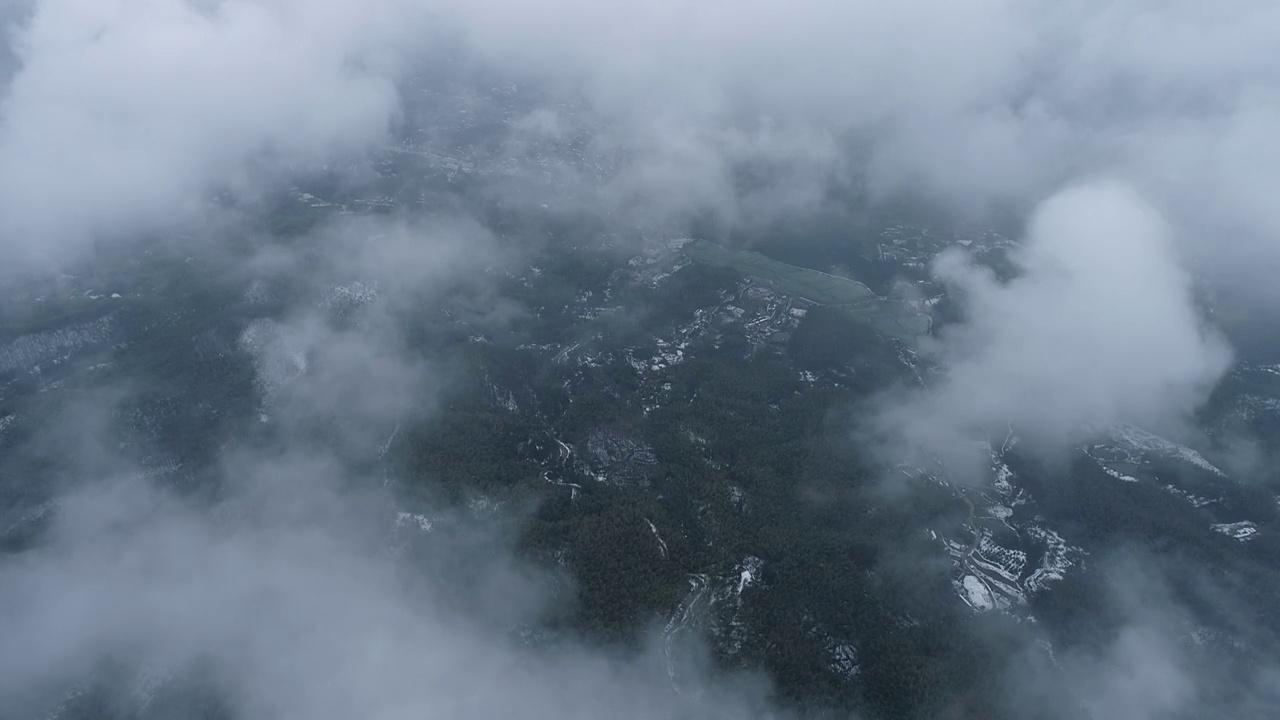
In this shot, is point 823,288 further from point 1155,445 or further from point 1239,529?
point 1239,529

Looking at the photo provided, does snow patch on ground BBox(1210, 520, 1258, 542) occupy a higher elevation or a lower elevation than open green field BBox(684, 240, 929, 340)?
higher

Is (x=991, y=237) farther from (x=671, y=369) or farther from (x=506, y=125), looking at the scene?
(x=506, y=125)

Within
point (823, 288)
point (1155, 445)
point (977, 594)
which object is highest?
point (1155, 445)

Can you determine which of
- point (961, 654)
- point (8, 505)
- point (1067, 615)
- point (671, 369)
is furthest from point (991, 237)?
point (8, 505)

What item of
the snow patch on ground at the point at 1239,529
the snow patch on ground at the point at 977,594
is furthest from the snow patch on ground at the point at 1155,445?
the snow patch on ground at the point at 977,594

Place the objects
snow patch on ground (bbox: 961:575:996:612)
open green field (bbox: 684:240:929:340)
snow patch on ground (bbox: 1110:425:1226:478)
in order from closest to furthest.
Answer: snow patch on ground (bbox: 961:575:996:612) < snow patch on ground (bbox: 1110:425:1226:478) < open green field (bbox: 684:240:929:340)

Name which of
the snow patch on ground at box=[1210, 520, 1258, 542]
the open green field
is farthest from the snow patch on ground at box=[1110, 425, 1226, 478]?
the open green field

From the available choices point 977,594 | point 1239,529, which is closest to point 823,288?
point 977,594

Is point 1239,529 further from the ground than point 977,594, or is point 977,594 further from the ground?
point 1239,529

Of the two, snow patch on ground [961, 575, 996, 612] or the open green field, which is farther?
the open green field

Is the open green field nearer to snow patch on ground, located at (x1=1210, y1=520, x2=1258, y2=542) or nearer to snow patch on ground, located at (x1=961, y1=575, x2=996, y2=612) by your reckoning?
snow patch on ground, located at (x1=1210, y1=520, x2=1258, y2=542)
